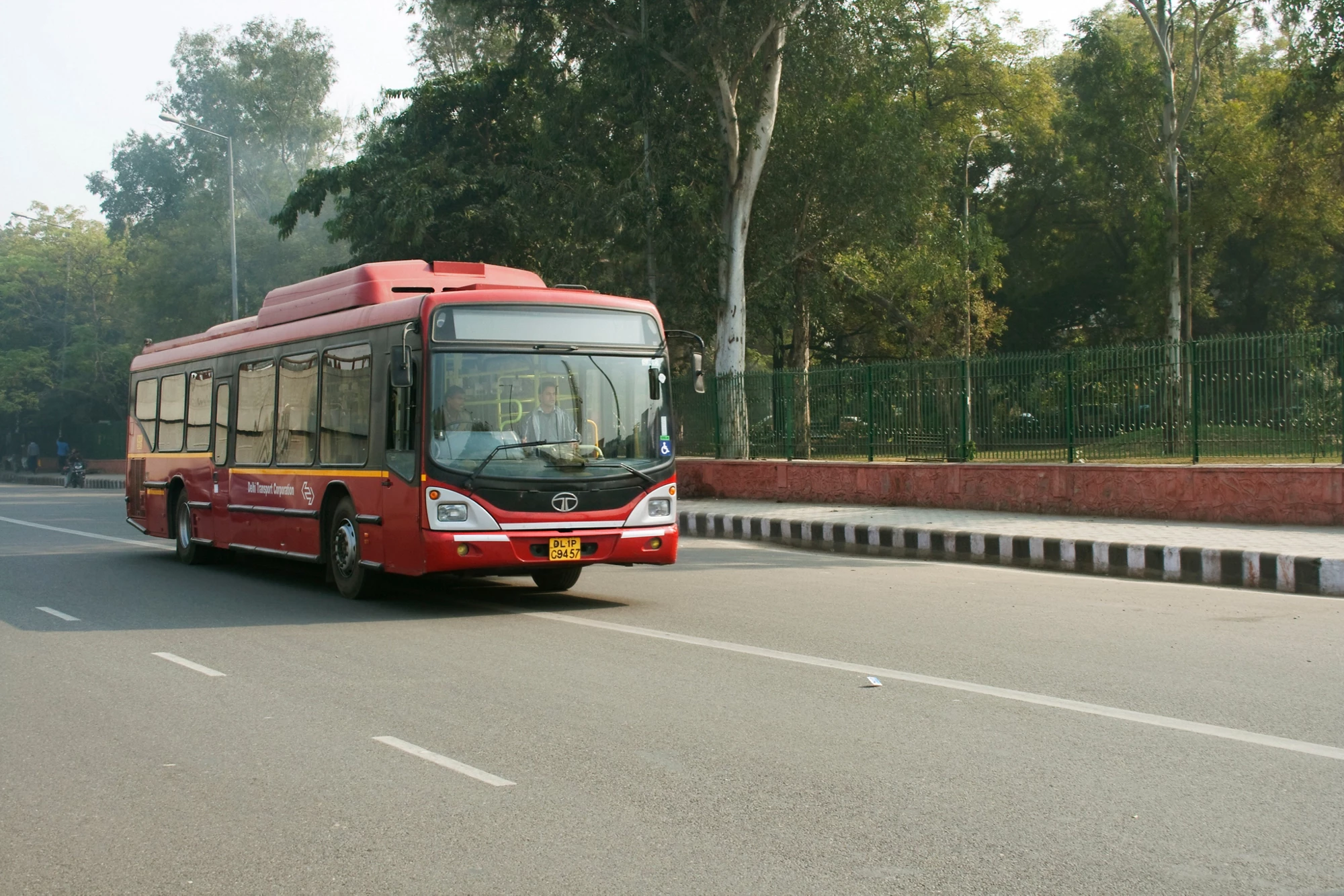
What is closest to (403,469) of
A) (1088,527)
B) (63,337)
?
(1088,527)

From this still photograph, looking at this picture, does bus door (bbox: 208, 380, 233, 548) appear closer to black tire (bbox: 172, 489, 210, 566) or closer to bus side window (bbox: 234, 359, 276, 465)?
bus side window (bbox: 234, 359, 276, 465)

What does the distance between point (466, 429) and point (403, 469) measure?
0.64 metres

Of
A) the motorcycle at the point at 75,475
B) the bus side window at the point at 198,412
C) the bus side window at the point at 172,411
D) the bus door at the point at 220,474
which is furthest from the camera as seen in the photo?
the motorcycle at the point at 75,475

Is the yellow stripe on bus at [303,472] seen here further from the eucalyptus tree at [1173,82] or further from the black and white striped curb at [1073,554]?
the eucalyptus tree at [1173,82]

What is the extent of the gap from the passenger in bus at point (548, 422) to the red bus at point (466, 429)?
13 millimetres

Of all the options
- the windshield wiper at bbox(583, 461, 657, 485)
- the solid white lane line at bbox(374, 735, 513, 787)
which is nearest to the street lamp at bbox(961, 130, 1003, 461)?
the windshield wiper at bbox(583, 461, 657, 485)

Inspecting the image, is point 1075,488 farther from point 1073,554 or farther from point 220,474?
point 220,474

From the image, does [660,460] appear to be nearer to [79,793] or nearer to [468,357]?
[468,357]

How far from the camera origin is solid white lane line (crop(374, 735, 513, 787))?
17.8 ft

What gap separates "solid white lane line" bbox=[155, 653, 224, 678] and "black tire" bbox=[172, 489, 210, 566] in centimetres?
708

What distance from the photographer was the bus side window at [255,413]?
13.6 meters

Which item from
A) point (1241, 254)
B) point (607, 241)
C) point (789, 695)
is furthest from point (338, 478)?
point (1241, 254)

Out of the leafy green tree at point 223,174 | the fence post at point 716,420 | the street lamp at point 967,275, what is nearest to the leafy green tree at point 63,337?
the leafy green tree at point 223,174

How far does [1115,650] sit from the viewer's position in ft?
27.9
